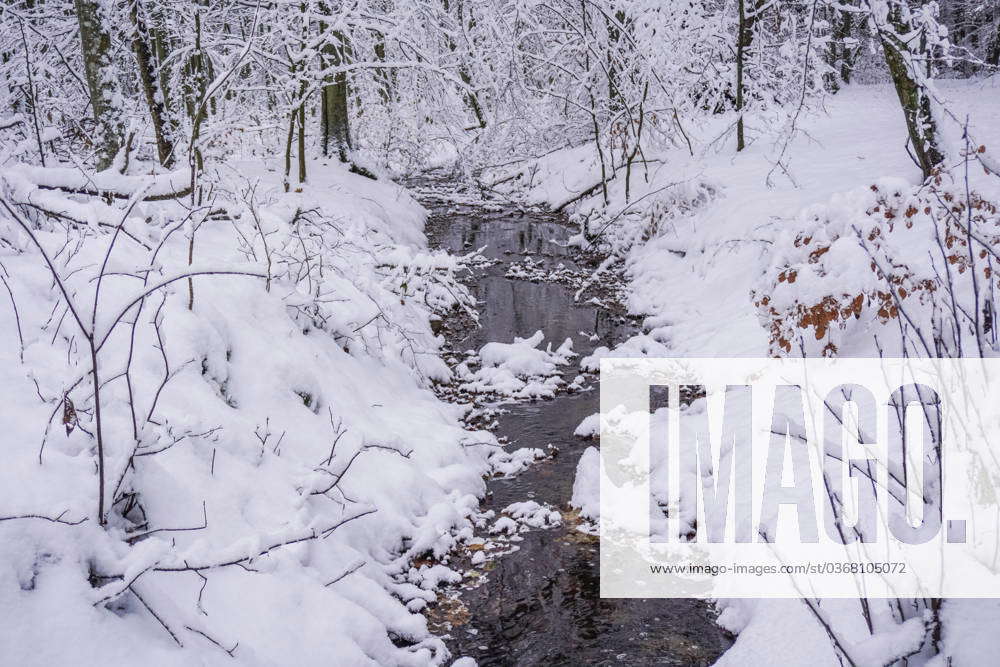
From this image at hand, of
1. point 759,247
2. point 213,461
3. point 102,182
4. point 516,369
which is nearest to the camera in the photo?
point 213,461

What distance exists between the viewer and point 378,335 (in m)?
6.29

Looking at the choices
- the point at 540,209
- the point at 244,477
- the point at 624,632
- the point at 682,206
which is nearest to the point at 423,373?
the point at 244,477

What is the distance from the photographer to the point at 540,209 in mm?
15828

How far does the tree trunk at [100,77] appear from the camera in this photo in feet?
24.4

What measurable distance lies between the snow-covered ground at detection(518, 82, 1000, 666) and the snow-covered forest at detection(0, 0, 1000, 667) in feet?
0.09

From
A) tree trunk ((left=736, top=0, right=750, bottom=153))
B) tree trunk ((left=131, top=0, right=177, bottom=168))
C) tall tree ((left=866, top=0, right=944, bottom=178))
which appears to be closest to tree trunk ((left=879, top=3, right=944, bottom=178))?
tall tree ((left=866, top=0, right=944, bottom=178))

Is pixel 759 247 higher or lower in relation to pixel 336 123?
lower

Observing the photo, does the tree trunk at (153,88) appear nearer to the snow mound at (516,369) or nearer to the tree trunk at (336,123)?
the snow mound at (516,369)

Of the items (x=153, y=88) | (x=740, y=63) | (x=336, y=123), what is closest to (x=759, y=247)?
(x=740, y=63)

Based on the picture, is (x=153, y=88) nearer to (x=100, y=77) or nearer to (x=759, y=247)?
(x=100, y=77)

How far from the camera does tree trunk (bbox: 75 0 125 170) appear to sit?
743 centimetres

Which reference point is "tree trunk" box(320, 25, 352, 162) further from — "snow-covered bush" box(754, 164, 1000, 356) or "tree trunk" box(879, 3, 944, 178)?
"snow-covered bush" box(754, 164, 1000, 356)

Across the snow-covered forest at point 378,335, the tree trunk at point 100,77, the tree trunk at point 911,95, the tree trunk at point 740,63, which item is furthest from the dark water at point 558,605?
the tree trunk at point 740,63

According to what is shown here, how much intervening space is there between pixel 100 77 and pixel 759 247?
8.17m
